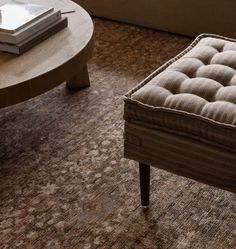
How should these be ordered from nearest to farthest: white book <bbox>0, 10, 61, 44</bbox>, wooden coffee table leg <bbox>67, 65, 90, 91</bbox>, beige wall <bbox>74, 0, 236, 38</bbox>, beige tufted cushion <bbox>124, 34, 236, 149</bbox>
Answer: beige tufted cushion <bbox>124, 34, 236, 149</bbox>, white book <bbox>0, 10, 61, 44</bbox>, wooden coffee table leg <bbox>67, 65, 90, 91</bbox>, beige wall <bbox>74, 0, 236, 38</bbox>

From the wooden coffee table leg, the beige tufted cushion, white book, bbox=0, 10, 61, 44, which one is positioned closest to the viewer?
the beige tufted cushion

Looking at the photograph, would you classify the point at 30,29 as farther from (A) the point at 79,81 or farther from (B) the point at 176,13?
(B) the point at 176,13

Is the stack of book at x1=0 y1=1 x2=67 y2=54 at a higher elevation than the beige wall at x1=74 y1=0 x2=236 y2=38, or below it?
higher

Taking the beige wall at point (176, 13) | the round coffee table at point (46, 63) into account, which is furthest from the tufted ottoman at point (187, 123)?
the beige wall at point (176, 13)

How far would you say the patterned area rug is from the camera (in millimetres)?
1466

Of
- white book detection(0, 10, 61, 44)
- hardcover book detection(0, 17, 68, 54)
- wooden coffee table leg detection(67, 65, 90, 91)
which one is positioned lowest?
wooden coffee table leg detection(67, 65, 90, 91)

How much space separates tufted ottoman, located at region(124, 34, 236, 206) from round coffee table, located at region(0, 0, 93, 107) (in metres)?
0.27

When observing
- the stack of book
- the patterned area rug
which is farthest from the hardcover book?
the patterned area rug

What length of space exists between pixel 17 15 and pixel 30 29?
0.10m

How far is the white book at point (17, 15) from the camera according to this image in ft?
5.23

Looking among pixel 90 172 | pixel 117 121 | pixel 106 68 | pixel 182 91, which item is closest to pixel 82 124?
pixel 117 121

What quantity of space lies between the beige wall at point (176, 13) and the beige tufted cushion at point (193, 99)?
950mm

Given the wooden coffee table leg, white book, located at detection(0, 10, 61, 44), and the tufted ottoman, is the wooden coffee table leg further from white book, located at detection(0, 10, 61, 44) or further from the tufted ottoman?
the tufted ottoman

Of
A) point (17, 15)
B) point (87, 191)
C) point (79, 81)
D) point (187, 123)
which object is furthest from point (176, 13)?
point (187, 123)
